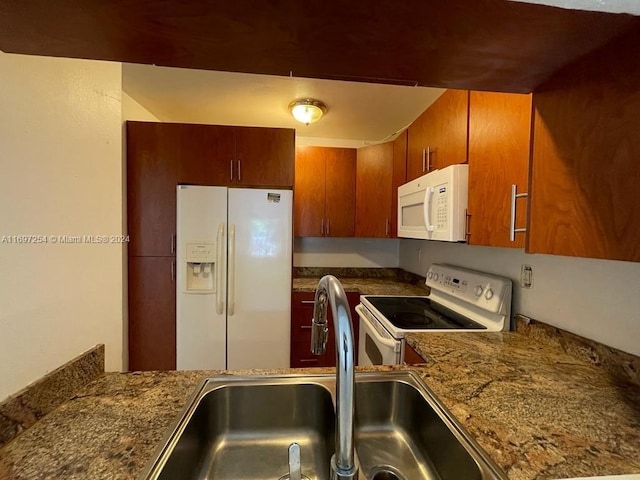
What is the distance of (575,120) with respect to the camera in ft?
2.16

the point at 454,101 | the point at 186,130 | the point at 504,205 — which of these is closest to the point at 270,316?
the point at 186,130

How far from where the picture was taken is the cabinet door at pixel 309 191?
9.18ft

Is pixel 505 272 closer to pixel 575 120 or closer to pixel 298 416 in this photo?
pixel 575 120

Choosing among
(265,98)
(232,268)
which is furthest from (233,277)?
(265,98)

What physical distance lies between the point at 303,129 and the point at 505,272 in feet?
7.42

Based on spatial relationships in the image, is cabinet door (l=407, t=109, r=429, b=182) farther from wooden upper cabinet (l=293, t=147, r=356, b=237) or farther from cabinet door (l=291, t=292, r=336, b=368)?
cabinet door (l=291, t=292, r=336, b=368)

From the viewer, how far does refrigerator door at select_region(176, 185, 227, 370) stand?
212cm

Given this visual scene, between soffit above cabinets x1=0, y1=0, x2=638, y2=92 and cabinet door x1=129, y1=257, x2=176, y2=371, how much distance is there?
5.80 feet

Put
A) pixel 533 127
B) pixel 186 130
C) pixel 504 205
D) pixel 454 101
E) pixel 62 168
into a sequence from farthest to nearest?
pixel 186 130 < pixel 454 101 < pixel 504 205 < pixel 62 168 < pixel 533 127

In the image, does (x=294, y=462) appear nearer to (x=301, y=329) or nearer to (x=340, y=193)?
(x=301, y=329)

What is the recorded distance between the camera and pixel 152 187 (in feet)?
6.99

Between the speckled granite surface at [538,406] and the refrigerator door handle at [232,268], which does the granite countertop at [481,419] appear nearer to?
the speckled granite surface at [538,406]

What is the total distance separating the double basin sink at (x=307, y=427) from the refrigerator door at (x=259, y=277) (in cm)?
133

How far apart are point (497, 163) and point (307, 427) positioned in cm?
127
